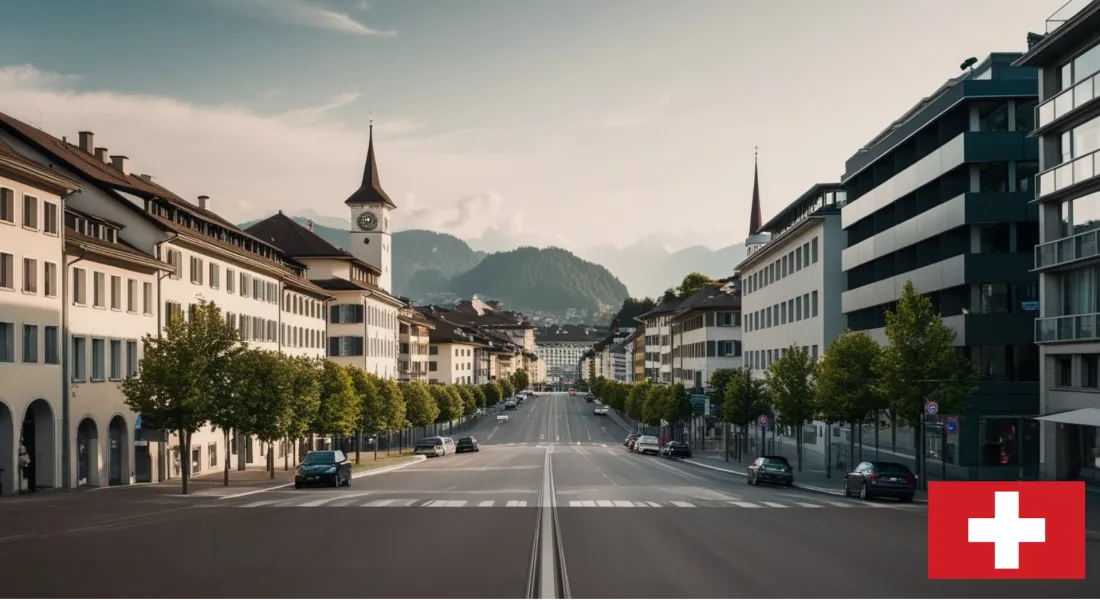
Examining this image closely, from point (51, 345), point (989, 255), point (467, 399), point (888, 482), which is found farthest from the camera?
point (467, 399)

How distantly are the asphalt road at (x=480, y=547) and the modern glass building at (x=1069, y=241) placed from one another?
1079 cm

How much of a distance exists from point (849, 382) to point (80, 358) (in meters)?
34.9

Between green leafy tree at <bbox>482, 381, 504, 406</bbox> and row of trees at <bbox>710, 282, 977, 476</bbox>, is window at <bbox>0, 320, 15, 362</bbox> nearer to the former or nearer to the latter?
row of trees at <bbox>710, 282, 977, 476</bbox>

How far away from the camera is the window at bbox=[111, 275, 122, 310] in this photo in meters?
50.6

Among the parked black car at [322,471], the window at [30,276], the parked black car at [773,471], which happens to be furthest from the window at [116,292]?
the parked black car at [773,471]

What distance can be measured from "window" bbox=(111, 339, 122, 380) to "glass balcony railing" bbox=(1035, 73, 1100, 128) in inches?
1628

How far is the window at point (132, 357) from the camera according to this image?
52.5 meters

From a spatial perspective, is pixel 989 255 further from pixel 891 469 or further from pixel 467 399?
pixel 467 399

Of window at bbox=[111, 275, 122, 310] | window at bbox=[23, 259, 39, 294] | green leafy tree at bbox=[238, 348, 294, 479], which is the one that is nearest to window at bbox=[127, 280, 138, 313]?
window at bbox=[111, 275, 122, 310]

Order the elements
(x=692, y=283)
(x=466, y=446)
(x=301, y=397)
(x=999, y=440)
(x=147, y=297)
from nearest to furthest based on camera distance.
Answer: (x=999, y=440) → (x=147, y=297) → (x=301, y=397) → (x=466, y=446) → (x=692, y=283)

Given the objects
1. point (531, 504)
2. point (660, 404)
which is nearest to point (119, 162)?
point (531, 504)

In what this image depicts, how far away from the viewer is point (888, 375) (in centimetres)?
4647

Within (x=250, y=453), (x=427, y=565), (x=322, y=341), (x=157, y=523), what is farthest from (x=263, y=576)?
(x=322, y=341)

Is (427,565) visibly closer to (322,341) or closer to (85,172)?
(85,172)
